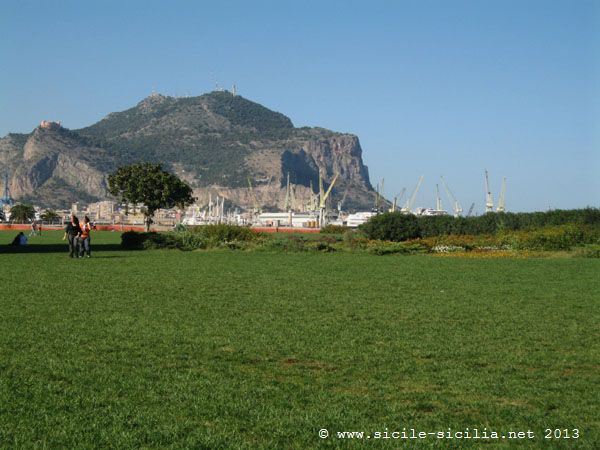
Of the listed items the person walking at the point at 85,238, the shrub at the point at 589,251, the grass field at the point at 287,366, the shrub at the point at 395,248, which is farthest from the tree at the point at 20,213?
the grass field at the point at 287,366

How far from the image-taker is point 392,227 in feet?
150

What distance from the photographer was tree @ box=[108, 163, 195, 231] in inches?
3125

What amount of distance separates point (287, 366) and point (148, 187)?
72999mm

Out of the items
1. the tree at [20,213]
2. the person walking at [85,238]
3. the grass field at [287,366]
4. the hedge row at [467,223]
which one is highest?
the tree at [20,213]

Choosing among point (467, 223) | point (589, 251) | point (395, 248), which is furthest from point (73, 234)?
point (467, 223)

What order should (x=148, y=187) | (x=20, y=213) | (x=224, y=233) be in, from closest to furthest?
(x=224, y=233), (x=148, y=187), (x=20, y=213)

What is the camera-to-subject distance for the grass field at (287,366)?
221 inches

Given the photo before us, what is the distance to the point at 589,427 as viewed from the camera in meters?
5.69

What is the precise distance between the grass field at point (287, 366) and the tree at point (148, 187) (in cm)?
6434

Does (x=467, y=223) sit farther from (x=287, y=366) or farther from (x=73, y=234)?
(x=287, y=366)

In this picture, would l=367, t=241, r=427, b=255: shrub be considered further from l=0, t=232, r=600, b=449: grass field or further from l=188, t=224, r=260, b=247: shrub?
l=0, t=232, r=600, b=449: grass field

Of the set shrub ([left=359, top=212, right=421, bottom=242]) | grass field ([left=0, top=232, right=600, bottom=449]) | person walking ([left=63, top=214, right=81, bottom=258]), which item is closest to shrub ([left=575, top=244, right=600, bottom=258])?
shrub ([left=359, top=212, right=421, bottom=242])

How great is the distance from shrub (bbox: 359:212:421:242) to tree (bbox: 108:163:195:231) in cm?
3701

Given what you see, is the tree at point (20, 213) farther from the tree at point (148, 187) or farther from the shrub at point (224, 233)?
the shrub at point (224, 233)
